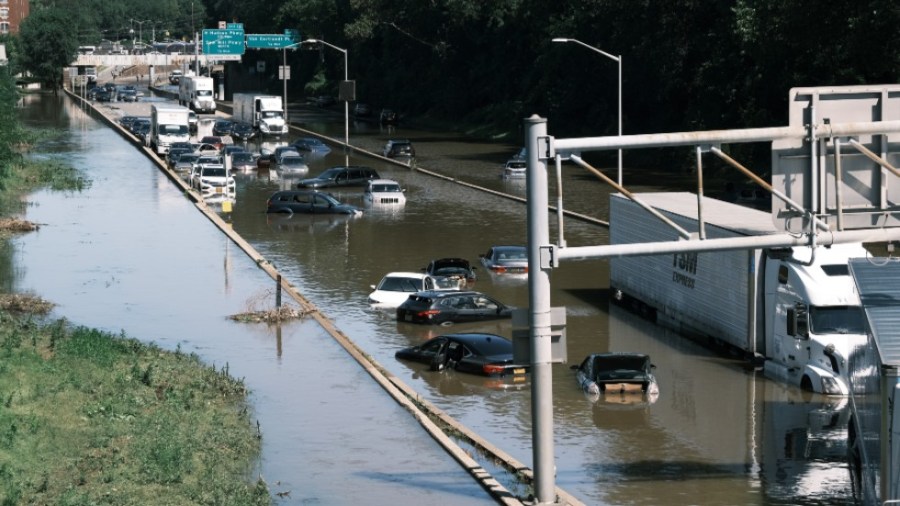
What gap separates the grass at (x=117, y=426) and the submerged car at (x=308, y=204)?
101 feet

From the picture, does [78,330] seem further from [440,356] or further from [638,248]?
[638,248]

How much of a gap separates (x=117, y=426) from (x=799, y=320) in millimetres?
14499

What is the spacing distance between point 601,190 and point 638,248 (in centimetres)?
5617

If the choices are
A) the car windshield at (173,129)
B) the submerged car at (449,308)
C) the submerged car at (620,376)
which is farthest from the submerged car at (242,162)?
the submerged car at (620,376)

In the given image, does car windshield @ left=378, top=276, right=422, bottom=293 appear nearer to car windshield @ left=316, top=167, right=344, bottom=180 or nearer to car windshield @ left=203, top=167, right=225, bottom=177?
car windshield @ left=203, top=167, right=225, bottom=177

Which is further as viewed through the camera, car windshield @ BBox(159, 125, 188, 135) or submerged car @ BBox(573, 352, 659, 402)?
car windshield @ BBox(159, 125, 188, 135)

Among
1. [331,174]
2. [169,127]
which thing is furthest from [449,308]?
[169,127]

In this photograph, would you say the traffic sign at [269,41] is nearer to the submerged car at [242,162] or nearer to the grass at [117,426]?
the submerged car at [242,162]

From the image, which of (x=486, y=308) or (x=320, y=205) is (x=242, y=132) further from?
(x=486, y=308)

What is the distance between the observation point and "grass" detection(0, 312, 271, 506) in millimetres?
25000

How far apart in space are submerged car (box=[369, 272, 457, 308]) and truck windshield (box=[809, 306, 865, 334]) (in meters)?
15.7

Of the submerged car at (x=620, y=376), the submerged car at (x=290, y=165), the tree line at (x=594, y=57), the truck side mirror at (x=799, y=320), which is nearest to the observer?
the truck side mirror at (x=799, y=320)

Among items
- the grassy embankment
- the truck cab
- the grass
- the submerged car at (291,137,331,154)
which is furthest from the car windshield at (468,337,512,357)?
the submerged car at (291,137,331,154)

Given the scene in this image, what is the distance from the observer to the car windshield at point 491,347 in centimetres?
3719
